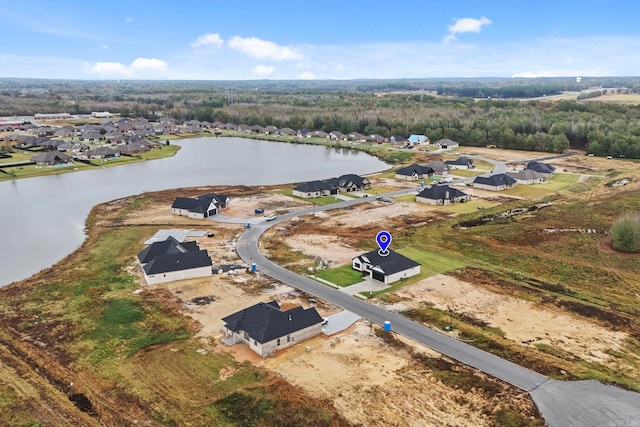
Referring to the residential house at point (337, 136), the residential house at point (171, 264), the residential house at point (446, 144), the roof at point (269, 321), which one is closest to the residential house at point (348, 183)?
the residential house at point (171, 264)

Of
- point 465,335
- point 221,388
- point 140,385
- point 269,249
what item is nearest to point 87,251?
point 269,249

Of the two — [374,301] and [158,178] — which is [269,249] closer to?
[374,301]

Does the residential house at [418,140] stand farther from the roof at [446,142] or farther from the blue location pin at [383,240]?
the blue location pin at [383,240]

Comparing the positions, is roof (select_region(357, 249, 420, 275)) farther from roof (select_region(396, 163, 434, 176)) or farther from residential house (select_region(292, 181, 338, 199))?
roof (select_region(396, 163, 434, 176))

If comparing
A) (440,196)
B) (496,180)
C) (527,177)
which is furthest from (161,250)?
(527,177)

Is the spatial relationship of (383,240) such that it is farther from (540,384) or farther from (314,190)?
(314,190)
